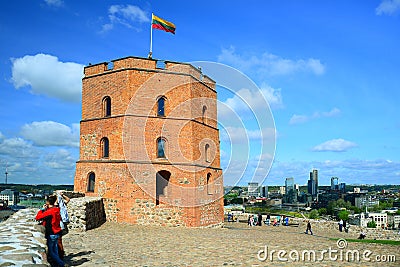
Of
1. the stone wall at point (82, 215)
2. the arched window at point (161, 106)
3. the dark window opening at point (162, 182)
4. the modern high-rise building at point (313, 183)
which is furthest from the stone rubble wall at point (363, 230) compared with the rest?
the modern high-rise building at point (313, 183)

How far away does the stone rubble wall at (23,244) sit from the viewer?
608cm

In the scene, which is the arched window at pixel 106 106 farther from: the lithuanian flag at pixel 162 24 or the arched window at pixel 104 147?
the lithuanian flag at pixel 162 24

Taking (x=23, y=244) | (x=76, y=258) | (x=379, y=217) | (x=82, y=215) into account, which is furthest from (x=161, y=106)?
(x=379, y=217)

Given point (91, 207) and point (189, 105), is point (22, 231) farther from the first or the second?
point (189, 105)

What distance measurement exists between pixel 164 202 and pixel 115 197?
2.55 m

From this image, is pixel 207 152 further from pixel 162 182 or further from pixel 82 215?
pixel 82 215

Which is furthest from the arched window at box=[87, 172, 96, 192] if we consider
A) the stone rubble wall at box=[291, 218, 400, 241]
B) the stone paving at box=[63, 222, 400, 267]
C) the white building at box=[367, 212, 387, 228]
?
the white building at box=[367, 212, 387, 228]

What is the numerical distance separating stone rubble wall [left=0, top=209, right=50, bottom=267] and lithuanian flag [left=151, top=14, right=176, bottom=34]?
14.5 m

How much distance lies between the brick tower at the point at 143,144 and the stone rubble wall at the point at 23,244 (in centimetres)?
905

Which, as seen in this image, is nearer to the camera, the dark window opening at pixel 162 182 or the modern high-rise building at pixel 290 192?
the dark window opening at pixel 162 182

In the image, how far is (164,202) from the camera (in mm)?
19266

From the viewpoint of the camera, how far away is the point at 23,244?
706 cm

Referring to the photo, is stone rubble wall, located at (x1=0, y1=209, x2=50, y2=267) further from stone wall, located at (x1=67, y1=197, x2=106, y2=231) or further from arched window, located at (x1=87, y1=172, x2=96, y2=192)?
arched window, located at (x1=87, y1=172, x2=96, y2=192)

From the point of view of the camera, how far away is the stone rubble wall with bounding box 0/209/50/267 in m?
6.08
